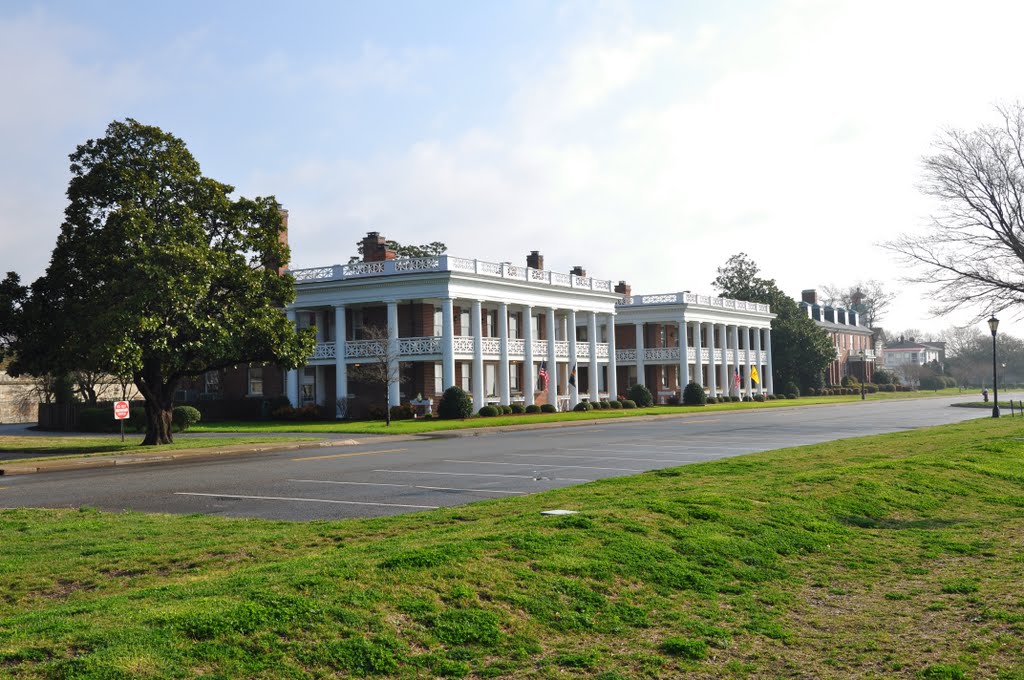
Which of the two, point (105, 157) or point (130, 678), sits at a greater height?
point (105, 157)

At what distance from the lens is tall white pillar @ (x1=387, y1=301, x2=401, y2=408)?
4716cm

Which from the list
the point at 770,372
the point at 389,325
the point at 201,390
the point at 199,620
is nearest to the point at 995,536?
the point at 199,620

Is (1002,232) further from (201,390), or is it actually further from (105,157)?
(201,390)

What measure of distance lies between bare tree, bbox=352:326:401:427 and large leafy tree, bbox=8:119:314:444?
14.1 metres

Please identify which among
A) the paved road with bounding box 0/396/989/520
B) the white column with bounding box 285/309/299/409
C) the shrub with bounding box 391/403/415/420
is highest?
the white column with bounding box 285/309/299/409

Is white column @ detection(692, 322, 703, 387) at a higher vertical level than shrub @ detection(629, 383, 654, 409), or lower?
higher

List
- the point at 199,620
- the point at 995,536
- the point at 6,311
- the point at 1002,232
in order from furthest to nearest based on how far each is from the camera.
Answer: the point at 1002,232, the point at 6,311, the point at 995,536, the point at 199,620

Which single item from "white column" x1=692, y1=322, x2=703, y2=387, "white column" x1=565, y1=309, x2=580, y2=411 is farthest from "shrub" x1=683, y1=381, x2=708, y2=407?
"white column" x1=565, y1=309, x2=580, y2=411

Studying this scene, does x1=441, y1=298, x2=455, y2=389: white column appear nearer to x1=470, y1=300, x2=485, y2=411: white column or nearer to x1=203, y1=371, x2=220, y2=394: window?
x1=470, y1=300, x2=485, y2=411: white column

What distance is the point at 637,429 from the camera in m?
38.0

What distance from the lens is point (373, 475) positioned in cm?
1892

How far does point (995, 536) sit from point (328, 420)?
44.0 metres

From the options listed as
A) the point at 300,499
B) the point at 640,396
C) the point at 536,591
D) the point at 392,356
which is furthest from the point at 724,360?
the point at 536,591

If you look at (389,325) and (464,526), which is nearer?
(464,526)
